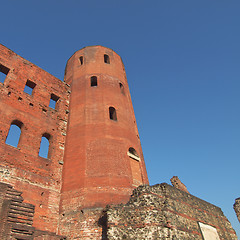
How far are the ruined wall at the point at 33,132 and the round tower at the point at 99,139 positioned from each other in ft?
2.11

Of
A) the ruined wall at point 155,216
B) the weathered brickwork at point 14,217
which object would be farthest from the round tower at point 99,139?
the weathered brickwork at point 14,217

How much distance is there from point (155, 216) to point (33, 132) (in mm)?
8290

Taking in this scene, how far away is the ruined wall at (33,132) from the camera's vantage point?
1173 cm

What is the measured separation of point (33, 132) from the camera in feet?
45.1

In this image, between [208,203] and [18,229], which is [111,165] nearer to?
[18,229]

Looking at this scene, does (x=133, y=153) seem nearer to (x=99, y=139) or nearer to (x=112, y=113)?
(x=99, y=139)

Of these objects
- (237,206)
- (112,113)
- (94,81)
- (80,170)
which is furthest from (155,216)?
(237,206)

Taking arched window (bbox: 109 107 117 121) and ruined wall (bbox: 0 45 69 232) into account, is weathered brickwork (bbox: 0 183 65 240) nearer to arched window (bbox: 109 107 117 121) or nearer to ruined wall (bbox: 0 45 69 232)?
ruined wall (bbox: 0 45 69 232)

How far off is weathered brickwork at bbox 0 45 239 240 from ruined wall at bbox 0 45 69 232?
53mm

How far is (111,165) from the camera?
13.0m

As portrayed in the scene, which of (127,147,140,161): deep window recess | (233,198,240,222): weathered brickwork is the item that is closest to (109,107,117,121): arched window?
(127,147,140,161): deep window recess

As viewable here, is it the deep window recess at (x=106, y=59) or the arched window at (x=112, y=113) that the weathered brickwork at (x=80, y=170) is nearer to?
Result: the arched window at (x=112, y=113)

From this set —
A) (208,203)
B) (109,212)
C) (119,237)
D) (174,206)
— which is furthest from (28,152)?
(208,203)

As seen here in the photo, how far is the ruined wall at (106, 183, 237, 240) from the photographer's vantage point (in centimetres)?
974
